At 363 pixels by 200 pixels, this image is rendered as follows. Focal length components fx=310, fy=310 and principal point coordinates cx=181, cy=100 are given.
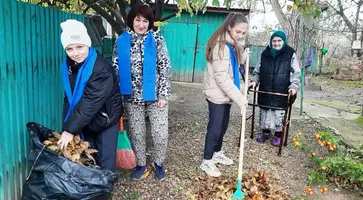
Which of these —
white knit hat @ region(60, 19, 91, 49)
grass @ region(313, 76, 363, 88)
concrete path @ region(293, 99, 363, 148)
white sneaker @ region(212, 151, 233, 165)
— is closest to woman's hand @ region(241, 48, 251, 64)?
white sneaker @ region(212, 151, 233, 165)

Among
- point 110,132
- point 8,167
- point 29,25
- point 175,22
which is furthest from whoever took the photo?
point 175,22

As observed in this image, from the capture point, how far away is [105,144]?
2.63m

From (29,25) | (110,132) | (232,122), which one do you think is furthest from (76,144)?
(232,122)

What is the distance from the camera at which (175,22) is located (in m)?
10.4

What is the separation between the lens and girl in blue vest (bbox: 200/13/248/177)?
124 inches

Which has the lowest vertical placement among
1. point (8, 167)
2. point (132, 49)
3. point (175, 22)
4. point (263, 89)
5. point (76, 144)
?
point (8, 167)

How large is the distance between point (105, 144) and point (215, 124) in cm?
Result: 126

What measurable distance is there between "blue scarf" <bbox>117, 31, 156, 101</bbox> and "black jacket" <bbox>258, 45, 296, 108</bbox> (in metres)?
1.99

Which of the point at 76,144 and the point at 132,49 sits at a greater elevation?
the point at 132,49

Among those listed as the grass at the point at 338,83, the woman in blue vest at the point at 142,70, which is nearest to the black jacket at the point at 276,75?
the woman in blue vest at the point at 142,70

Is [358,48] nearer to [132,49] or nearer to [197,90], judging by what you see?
[197,90]

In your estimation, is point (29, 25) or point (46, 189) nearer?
point (46, 189)

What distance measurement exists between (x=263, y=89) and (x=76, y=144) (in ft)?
9.36

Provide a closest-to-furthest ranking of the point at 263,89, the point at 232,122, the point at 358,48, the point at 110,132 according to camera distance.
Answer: the point at 110,132, the point at 263,89, the point at 232,122, the point at 358,48
